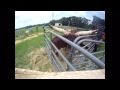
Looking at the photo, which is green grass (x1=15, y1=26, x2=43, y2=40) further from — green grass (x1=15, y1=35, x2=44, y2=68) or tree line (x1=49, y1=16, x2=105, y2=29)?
tree line (x1=49, y1=16, x2=105, y2=29)

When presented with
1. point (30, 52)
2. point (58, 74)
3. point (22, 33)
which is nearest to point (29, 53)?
point (30, 52)

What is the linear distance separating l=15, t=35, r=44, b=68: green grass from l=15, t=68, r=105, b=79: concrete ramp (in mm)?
83

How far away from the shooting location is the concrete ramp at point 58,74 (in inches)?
133

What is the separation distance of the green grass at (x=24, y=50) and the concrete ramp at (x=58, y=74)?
0.08 m

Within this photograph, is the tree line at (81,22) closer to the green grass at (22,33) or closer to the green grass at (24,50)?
the green grass at (22,33)

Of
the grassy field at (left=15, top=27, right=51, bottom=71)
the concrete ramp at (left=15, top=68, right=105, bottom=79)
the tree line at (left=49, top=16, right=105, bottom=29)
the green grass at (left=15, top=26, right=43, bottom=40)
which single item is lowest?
the concrete ramp at (left=15, top=68, right=105, bottom=79)

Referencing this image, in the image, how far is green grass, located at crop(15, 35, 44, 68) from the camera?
3.51 m

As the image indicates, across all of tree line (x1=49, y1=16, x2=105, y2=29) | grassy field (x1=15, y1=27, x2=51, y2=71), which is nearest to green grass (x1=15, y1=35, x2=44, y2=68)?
grassy field (x1=15, y1=27, x2=51, y2=71)

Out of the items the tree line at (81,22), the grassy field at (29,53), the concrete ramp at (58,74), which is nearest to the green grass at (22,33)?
the grassy field at (29,53)

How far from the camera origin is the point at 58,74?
3.47 m
